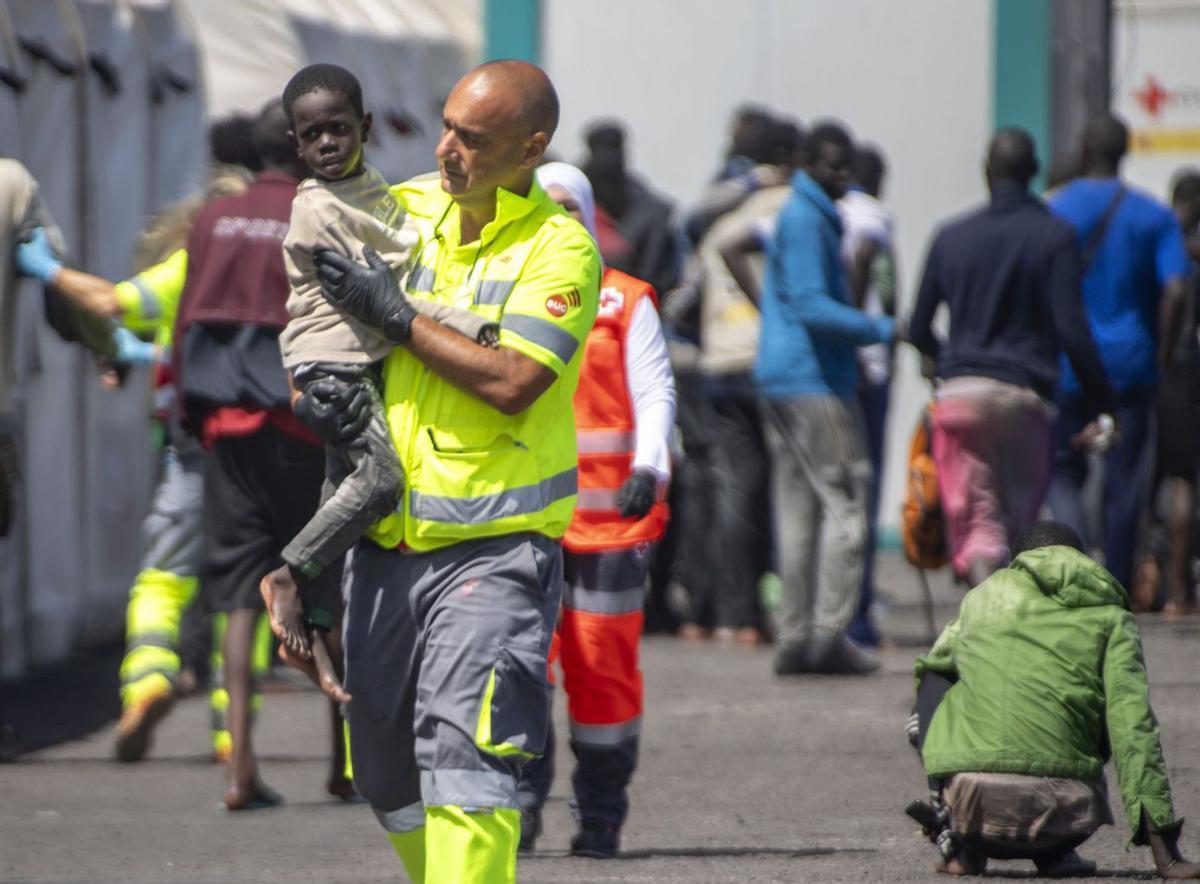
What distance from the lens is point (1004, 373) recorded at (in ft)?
29.2

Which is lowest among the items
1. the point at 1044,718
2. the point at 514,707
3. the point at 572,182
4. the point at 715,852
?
the point at 715,852

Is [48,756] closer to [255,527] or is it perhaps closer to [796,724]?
[255,527]

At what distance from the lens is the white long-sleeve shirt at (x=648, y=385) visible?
6.66 m

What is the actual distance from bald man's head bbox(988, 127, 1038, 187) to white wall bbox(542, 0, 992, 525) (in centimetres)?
611

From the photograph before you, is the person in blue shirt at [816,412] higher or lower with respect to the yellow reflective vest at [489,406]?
lower

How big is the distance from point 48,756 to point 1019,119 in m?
8.66

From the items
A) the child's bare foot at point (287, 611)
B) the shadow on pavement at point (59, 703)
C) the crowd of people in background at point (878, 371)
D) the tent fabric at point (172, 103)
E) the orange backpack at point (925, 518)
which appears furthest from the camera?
the tent fabric at point (172, 103)

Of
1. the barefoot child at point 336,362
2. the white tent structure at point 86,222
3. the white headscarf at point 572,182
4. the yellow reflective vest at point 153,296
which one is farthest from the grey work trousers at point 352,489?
the white tent structure at point 86,222

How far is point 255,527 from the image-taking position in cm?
753

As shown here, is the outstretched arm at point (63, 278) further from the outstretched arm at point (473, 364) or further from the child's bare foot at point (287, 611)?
the outstretched arm at point (473, 364)

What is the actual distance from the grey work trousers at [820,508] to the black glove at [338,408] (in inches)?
216

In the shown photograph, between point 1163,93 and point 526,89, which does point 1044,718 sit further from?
point 1163,93

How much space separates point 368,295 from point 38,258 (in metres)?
3.49

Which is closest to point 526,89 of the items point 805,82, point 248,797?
point 248,797
